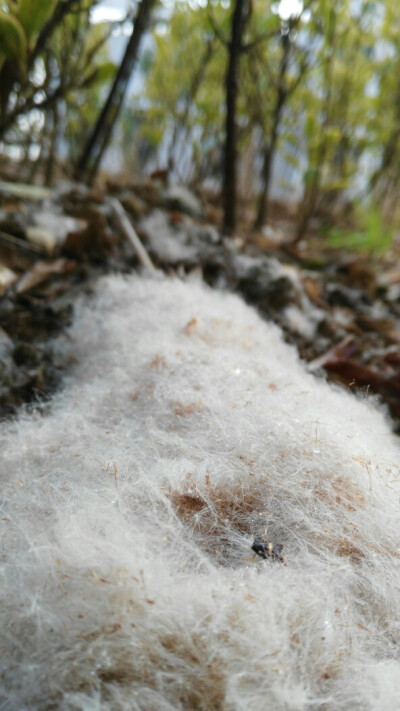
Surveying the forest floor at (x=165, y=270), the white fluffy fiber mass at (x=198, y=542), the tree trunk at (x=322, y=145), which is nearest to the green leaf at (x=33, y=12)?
the forest floor at (x=165, y=270)

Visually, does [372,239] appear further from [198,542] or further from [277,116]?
[198,542]

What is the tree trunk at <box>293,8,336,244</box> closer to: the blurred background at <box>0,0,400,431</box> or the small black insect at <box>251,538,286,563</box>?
the blurred background at <box>0,0,400,431</box>

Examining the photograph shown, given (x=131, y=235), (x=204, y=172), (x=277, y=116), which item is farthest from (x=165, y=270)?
(x=204, y=172)

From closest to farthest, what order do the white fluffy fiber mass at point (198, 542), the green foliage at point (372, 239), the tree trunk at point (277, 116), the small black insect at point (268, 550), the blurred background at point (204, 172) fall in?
the white fluffy fiber mass at point (198, 542) < the small black insect at point (268, 550) < the blurred background at point (204, 172) < the tree trunk at point (277, 116) < the green foliage at point (372, 239)

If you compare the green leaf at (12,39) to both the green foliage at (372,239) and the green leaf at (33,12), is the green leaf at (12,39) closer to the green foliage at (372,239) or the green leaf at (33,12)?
the green leaf at (33,12)

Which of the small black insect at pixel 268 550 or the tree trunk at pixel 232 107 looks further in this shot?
the tree trunk at pixel 232 107

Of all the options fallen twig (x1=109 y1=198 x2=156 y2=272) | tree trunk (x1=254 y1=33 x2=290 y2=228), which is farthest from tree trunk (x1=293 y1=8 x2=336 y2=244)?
fallen twig (x1=109 y1=198 x2=156 y2=272)

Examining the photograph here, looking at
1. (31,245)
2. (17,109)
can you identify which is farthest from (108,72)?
(31,245)
